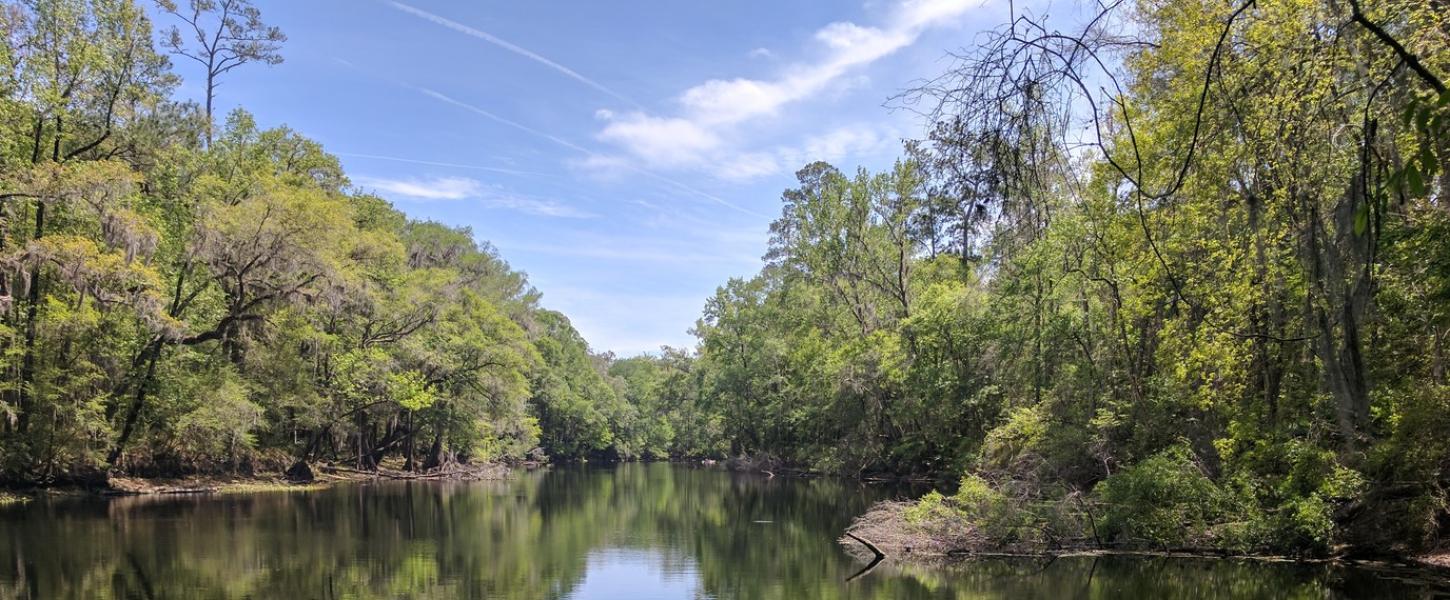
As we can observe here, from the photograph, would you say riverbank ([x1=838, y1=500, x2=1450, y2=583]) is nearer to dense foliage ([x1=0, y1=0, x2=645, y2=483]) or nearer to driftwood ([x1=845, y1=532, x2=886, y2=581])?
driftwood ([x1=845, y1=532, x2=886, y2=581])

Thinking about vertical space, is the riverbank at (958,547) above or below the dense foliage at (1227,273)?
below

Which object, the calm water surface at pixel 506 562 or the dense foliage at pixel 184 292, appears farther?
the dense foliage at pixel 184 292

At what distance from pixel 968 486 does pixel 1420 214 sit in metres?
8.83

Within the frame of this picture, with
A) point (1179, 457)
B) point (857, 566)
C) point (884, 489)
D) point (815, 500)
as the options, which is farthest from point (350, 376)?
point (1179, 457)

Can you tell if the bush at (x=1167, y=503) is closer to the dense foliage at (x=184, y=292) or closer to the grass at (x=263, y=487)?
the dense foliage at (x=184, y=292)

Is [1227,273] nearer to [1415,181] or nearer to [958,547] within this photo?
[958,547]

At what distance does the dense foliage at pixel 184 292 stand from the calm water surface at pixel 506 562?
11.3 ft

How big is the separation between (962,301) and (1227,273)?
1555 centimetres

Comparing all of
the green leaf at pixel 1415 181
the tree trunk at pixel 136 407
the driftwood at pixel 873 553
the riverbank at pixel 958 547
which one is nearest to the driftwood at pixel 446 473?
the tree trunk at pixel 136 407

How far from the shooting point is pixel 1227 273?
1468cm

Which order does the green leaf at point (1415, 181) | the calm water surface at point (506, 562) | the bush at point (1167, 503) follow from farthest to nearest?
the bush at point (1167, 503)
the calm water surface at point (506, 562)
the green leaf at point (1415, 181)

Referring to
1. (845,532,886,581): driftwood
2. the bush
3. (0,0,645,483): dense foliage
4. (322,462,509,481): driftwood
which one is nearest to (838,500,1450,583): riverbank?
(845,532,886,581): driftwood

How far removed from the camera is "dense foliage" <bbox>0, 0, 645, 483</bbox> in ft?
75.3

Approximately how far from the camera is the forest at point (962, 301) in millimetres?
6488
